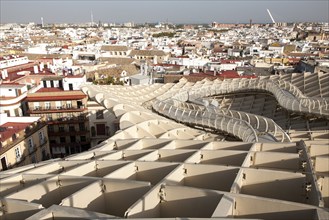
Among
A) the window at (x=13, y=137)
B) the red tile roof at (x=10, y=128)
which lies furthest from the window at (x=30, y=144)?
the window at (x=13, y=137)

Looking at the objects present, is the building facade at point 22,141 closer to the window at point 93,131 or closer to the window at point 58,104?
the window at point 58,104

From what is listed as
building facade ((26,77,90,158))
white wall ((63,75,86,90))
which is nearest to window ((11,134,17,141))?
building facade ((26,77,90,158))

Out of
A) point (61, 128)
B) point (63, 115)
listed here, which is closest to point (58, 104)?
point (63, 115)

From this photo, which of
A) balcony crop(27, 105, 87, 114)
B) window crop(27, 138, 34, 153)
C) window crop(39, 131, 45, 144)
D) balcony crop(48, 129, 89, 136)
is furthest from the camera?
balcony crop(48, 129, 89, 136)

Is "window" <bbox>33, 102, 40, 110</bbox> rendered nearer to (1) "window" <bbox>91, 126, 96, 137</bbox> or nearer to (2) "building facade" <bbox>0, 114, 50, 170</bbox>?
(2) "building facade" <bbox>0, 114, 50, 170</bbox>

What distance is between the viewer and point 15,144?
33.5 metres

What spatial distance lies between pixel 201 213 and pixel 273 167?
18.8 feet

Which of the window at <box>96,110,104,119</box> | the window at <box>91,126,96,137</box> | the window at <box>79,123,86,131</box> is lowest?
the window at <box>91,126,96,137</box>

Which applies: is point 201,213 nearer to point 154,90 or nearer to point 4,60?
point 154,90

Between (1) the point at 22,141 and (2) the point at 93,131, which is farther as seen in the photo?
(2) the point at 93,131

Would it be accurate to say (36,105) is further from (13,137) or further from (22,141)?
(13,137)

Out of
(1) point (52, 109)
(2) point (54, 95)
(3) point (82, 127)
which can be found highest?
(2) point (54, 95)

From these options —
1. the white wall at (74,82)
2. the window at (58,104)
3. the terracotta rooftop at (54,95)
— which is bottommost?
the window at (58,104)

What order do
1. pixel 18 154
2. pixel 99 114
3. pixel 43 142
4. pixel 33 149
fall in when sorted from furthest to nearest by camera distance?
pixel 99 114, pixel 43 142, pixel 33 149, pixel 18 154
